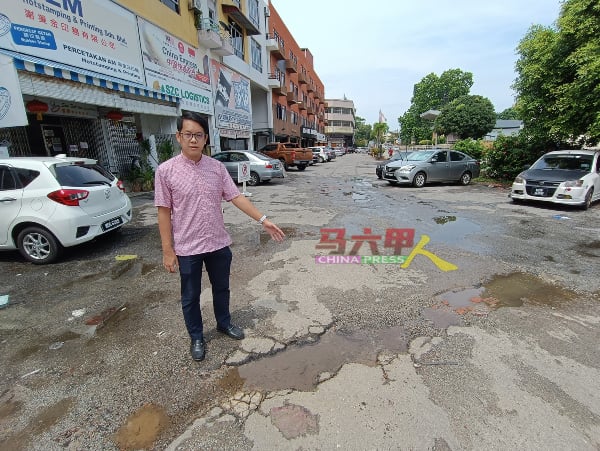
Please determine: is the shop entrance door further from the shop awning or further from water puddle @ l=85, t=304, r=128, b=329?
water puddle @ l=85, t=304, r=128, b=329

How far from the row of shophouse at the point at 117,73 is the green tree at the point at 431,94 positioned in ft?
139

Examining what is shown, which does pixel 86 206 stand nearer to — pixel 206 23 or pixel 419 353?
pixel 419 353

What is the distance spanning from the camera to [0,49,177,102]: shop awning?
7.40m

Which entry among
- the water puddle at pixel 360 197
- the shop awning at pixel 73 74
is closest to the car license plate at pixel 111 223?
the shop awning at pixel 73 74

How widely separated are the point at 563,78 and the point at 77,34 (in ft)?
49.6

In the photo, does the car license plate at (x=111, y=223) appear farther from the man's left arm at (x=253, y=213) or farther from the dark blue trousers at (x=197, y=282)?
the man's left arm at (x=253, y=213)

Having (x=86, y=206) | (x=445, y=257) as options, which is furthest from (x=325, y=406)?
(x=86, y=206)

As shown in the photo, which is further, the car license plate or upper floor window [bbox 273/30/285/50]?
upper floor window [bbox 273/30/285/50]

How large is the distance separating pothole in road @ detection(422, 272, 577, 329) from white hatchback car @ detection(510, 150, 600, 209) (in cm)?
563

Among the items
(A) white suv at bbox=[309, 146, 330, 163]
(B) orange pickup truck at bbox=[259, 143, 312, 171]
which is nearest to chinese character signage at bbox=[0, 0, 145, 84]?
(B) orange pickup truck at bbox=[259, 143, 312, 171]

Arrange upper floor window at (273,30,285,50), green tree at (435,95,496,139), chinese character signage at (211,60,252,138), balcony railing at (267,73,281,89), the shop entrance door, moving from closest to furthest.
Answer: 1. the shop entrance door
2. chinese character signage at (211,60,252,138)
3. balcony railing at (267,73,281,89)
4. upper floor window at (273,30,285,50)
5. green tree at (435,95,496,139)

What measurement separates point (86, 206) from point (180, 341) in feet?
10.8

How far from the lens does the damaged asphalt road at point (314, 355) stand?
198 centimetres

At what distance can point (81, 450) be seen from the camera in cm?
188
